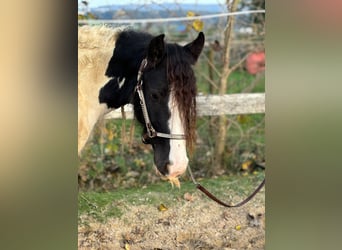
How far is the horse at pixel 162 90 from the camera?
11.4ft

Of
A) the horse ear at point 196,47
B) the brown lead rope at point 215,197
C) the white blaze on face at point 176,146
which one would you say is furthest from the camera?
the brown lead rope at point 215,197

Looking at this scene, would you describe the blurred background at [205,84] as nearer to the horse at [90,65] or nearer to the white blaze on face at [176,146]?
the horse at [90,65]

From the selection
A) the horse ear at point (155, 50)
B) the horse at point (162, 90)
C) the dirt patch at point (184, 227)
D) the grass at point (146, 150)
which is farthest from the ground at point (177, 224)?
the horse ear at point (155, 50)

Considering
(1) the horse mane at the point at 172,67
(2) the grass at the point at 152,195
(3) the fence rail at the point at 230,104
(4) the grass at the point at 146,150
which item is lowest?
(2) the grass at the point at 152,195

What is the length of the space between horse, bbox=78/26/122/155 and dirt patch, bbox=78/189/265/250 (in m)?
0.63

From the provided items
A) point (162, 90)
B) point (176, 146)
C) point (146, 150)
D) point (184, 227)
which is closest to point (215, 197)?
point (184, 227)

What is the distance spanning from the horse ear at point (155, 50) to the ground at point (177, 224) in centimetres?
101

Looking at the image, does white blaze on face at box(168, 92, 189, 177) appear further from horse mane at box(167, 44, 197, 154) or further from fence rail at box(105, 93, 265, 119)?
fence rail at box(105, 93, 265, 119)

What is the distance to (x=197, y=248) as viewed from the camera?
4.02 meters

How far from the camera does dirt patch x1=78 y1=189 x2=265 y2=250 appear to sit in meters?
3.91
